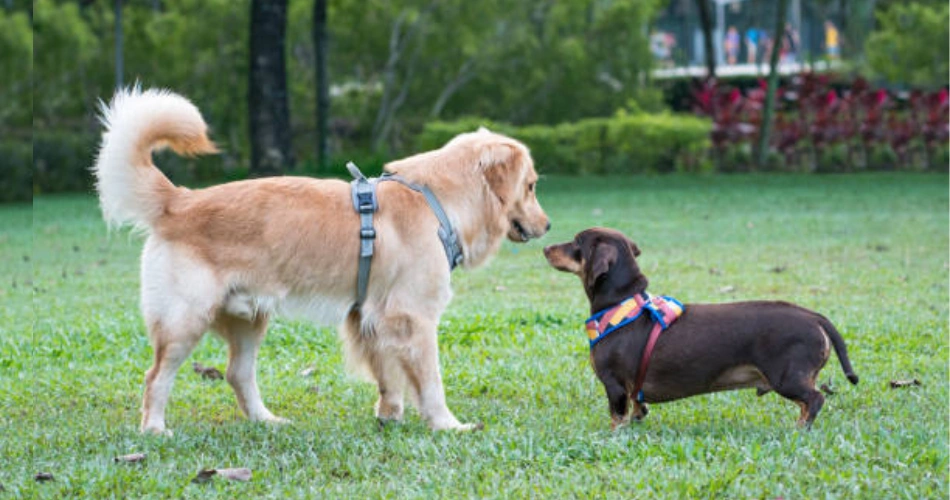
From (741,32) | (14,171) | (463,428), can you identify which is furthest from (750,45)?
(463,428)

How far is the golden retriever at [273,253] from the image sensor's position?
551cm

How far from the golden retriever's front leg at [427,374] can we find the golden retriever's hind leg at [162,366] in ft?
3.09

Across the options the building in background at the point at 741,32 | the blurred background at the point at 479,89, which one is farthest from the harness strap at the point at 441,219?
the building in background at the point at 741,32

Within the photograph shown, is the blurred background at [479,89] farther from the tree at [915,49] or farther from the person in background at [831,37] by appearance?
the person in background at [831,37]

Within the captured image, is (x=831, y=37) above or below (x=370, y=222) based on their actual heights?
above

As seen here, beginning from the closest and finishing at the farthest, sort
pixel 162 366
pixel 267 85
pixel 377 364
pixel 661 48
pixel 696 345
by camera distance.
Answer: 1. pixel 696 345
2. pixel 162 366
3. pixel 377 364
4. pixel 267 85
5. pixel 661 48

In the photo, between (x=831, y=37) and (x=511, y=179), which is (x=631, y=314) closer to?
(x=511, y=179)

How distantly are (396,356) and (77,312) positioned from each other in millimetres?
4652

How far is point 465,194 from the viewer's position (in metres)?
5.97

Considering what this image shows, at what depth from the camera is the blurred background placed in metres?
26.3

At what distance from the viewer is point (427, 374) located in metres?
5.70

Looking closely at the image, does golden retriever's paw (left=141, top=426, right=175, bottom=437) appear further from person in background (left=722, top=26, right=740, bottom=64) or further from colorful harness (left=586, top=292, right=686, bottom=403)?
person in background (left=722, top=26, right=740, bottom=64)

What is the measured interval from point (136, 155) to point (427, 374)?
165cm

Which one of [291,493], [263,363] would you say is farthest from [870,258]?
[291,493]
